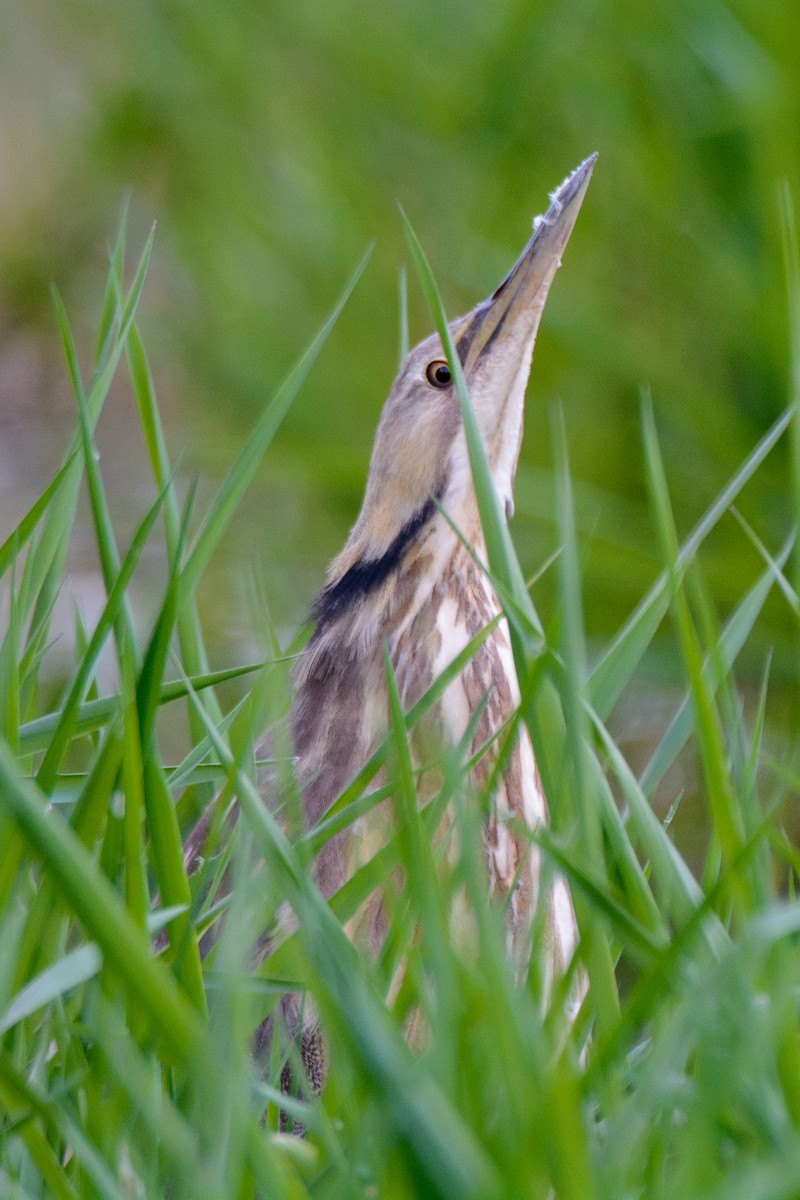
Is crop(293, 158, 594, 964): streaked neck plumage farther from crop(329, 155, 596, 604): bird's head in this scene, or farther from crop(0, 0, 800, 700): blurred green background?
crop(0, 0, 800, 700): blurred green background

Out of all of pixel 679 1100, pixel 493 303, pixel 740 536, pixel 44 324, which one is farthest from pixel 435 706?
pixel 44 324

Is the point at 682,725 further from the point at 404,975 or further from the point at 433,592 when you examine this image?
the point at 433,592

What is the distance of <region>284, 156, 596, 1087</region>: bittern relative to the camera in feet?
3.92

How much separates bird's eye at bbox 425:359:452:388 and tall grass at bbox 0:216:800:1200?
0.44m

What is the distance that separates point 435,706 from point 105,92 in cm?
254

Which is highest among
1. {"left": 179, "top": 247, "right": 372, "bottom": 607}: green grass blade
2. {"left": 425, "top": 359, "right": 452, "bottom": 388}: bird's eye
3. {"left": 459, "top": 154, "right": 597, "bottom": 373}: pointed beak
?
{"left": 459, "top": 154, "right": 597, "bottom": 373}: pointed beak

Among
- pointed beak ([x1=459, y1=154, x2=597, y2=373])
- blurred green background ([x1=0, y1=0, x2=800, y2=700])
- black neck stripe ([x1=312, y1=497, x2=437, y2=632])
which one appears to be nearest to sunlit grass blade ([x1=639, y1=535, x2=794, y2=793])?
black neck stripe ([x1=312, y1=497, x2=437, y2=632])

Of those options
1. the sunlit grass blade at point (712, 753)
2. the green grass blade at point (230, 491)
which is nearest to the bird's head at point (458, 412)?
the green grass blade at point (230, 491)

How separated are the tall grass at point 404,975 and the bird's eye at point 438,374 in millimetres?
439

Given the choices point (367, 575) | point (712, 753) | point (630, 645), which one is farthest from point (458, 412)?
point (712, 753)

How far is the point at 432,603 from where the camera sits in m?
1.33

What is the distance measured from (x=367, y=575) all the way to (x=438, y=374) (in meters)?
0.18

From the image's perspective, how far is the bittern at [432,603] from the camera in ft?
3.92

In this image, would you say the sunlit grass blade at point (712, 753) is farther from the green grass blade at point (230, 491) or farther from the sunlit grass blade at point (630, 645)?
the green grass blade at point (230, 491)
